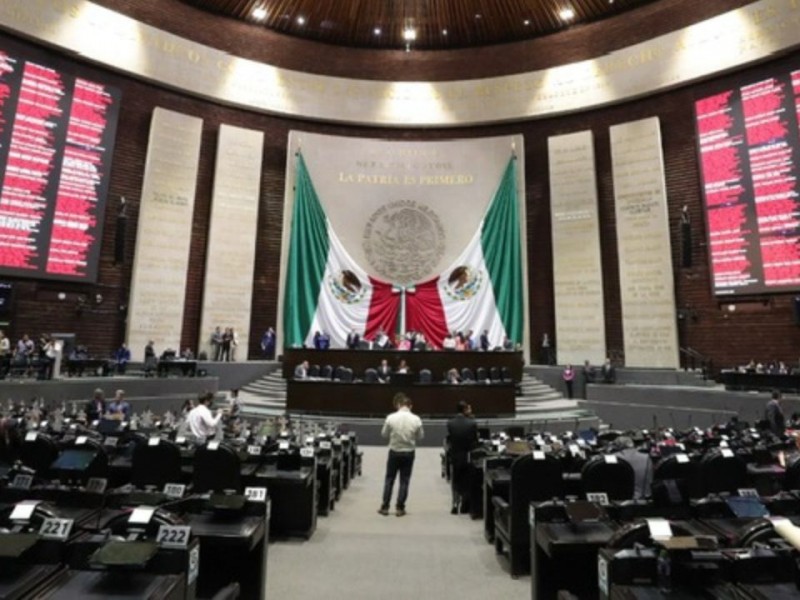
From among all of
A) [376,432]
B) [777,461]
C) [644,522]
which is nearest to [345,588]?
[644,522]

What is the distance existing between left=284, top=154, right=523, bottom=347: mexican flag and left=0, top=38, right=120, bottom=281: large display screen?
202 inches

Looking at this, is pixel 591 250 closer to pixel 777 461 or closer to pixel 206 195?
pixel 777 461

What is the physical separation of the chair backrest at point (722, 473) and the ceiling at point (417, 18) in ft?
48.9

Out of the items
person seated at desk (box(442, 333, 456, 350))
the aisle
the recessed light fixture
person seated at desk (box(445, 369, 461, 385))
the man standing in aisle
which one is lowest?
the aisle

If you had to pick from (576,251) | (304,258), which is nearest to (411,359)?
(304,258)

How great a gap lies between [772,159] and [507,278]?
6732mm

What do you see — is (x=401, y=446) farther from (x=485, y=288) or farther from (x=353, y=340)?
(x=485, y=288)

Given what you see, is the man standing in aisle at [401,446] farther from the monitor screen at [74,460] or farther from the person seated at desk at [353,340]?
the person seated at desk at [353,340]

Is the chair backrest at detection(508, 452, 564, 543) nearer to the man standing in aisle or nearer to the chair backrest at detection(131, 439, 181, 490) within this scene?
the man standing in aisle

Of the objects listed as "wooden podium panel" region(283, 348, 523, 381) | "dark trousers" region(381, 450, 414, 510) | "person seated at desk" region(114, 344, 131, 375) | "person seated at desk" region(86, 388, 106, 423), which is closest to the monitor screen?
"dark trousers" region(381, 450, 414, 510)

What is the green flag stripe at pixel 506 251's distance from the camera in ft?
47.0

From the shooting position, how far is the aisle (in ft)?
10.5

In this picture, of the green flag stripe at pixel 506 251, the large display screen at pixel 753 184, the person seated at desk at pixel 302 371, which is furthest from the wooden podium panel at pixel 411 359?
the large display screen at pixel 753 184

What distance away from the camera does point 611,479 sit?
3.08 m
